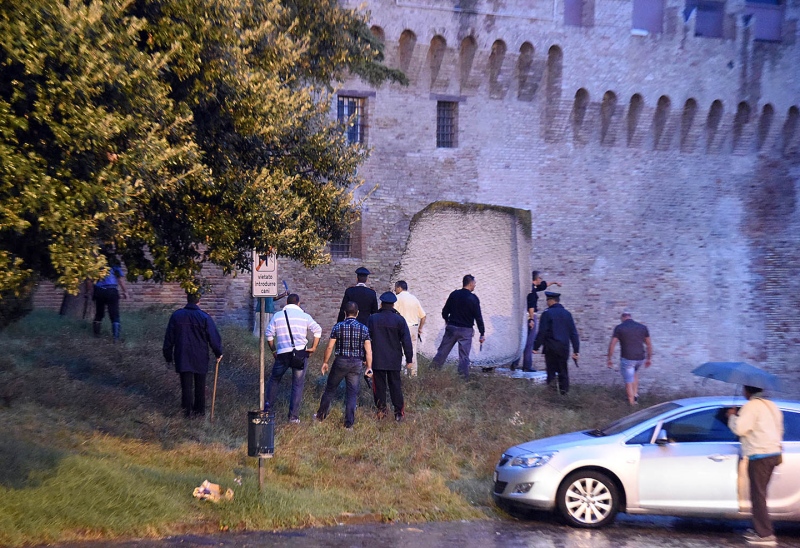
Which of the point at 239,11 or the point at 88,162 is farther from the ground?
the point at 239,11

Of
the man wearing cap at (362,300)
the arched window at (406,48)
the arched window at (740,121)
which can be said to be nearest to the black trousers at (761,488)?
the man wearing cap at (362,300)

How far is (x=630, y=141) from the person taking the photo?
78.3ft

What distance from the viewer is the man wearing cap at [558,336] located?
52.4ft

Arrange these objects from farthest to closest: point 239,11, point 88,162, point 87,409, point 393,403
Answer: point 393,403 < point 87,409 < point 239,11 < point 88,162

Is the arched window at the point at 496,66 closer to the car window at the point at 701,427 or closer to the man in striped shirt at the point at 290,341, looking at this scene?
the man in striped shirt at the point at 290,341

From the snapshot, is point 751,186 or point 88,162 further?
point 751,186

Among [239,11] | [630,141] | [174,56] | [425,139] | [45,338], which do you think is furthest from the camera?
[630,141]

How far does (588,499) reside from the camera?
9297 mm

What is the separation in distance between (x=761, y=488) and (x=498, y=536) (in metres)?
2.60

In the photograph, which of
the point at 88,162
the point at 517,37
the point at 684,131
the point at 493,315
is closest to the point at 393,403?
the point at 88,162

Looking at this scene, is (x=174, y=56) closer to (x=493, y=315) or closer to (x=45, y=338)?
(x=45, y=338)

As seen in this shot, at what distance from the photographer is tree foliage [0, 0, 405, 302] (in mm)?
6938

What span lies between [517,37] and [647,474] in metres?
15.4

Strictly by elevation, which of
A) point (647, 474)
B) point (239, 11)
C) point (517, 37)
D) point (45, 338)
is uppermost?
point (517, 37)
